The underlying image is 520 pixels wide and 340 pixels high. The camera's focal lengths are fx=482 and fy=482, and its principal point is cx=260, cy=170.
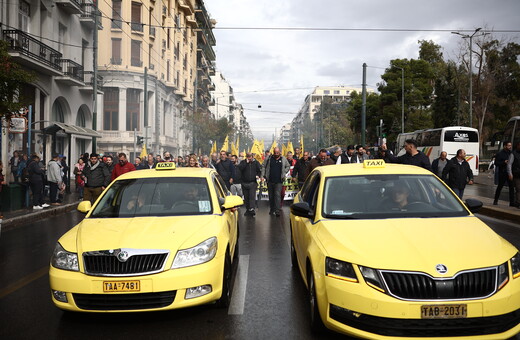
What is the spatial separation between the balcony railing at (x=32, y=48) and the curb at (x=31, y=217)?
309 inches

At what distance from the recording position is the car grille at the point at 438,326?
11.2 ft

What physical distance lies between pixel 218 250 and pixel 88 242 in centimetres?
120

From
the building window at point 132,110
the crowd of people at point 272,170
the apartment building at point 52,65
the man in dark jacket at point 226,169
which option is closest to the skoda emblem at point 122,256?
the crowd of people at point 272,170

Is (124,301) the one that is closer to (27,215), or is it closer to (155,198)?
(155,198)

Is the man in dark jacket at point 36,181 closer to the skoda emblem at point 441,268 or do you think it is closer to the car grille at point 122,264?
the car grille at point 122,264

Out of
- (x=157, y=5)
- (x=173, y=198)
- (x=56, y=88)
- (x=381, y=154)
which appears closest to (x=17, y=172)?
(x=56, y=88)

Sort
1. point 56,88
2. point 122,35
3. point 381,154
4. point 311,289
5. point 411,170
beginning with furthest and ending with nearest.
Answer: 1. point 122,35
2. point 56,88
3. point 381,154
4. point 411,170
5. point 311,289

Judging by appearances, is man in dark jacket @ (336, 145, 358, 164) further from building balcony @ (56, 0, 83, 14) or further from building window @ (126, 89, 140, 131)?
building window @ (126, 89, 140, 131)

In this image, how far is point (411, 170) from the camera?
5395mm

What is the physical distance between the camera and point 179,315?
4590 mm

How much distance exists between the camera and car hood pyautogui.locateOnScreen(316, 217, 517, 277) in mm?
3553

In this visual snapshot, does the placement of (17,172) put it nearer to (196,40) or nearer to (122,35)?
(122,35)

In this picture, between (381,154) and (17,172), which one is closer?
(381,154)

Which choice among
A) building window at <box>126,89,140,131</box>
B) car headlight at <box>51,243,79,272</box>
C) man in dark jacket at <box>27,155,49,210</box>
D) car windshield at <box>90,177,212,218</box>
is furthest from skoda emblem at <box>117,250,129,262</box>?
building window at <box>126,89,140,131</box>
